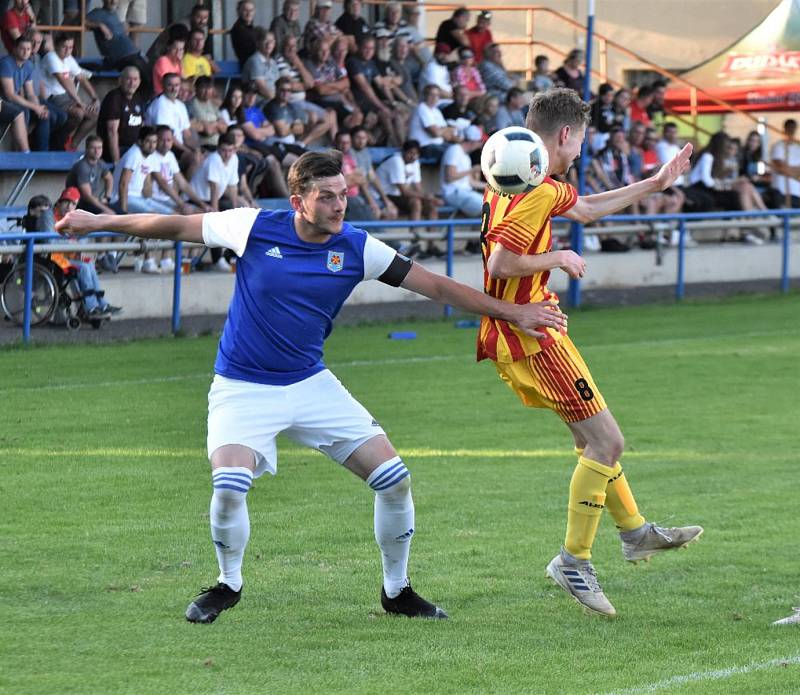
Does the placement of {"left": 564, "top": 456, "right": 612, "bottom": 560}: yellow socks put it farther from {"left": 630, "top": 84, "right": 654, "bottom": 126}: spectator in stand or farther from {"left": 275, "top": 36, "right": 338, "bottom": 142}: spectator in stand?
{"left": 630, "top": 84, "right": 654, "bottom": 126}: spectator in stand

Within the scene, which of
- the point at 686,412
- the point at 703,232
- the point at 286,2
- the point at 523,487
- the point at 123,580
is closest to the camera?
the point at 123,580

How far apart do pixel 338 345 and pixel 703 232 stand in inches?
383

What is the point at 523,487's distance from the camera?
938 centimetres

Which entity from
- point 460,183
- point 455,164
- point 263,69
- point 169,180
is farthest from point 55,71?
point 460,183

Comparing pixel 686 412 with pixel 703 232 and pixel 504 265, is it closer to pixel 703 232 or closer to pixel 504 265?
pixel 504 265

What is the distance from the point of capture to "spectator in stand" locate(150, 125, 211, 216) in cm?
1780

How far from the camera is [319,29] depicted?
21.5 m

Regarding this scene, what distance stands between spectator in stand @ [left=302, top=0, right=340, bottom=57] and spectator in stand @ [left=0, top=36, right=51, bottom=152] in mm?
4315

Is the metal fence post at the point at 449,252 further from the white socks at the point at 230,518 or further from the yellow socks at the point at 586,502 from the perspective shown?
the white socks at the point at 230,518

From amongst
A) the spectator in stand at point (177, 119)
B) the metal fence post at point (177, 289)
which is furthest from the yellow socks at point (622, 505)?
the spectator in stand at point (177, 119)

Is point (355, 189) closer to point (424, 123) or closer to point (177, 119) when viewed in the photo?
point (424, 123)

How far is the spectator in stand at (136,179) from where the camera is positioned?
17.5 metres

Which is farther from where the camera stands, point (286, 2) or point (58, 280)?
point (286, 2)

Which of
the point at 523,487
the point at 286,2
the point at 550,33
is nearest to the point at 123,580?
the point at 523,487
